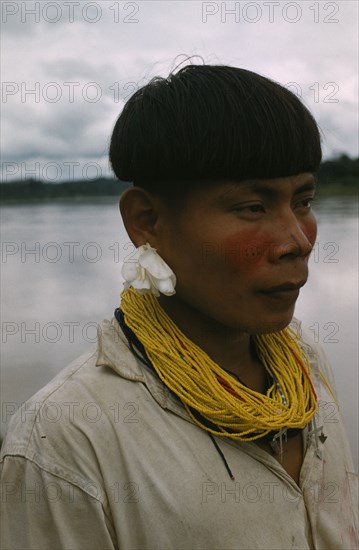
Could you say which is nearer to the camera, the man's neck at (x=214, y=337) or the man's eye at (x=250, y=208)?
the man's eye at (x=250, y=208)

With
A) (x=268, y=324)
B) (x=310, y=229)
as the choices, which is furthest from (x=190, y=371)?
(x=310, y=229)

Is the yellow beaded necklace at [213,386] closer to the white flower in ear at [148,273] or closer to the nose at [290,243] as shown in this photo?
the white flower in ear at [148,273]

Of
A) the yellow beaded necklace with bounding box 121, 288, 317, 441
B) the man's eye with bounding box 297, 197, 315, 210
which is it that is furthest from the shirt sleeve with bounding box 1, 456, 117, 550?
the man's eye with bounding box 297, 197, 315, 210

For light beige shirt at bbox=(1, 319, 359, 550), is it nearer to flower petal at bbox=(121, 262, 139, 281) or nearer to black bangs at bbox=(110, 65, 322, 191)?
flower petal at bbox=(121, 262, 139, 281)

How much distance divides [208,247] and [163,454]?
49 cm

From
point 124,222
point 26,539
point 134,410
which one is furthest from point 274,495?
point 124,222

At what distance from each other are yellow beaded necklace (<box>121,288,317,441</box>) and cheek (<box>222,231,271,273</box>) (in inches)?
10.8

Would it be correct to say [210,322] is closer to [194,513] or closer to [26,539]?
[194,513]

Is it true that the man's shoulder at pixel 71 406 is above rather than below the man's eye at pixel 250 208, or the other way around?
below

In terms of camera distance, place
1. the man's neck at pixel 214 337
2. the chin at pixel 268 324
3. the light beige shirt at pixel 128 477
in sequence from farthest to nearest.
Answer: the man's neck at pixel 214 337
the chin at pixel 268 324
the light beige shirt at pixel 128 477

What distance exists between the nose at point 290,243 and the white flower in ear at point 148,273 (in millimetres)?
254

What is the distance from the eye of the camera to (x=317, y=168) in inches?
62.7

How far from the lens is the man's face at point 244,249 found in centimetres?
145

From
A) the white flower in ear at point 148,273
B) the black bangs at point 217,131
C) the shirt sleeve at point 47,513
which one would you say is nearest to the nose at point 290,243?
the black bangs at point 217,131
